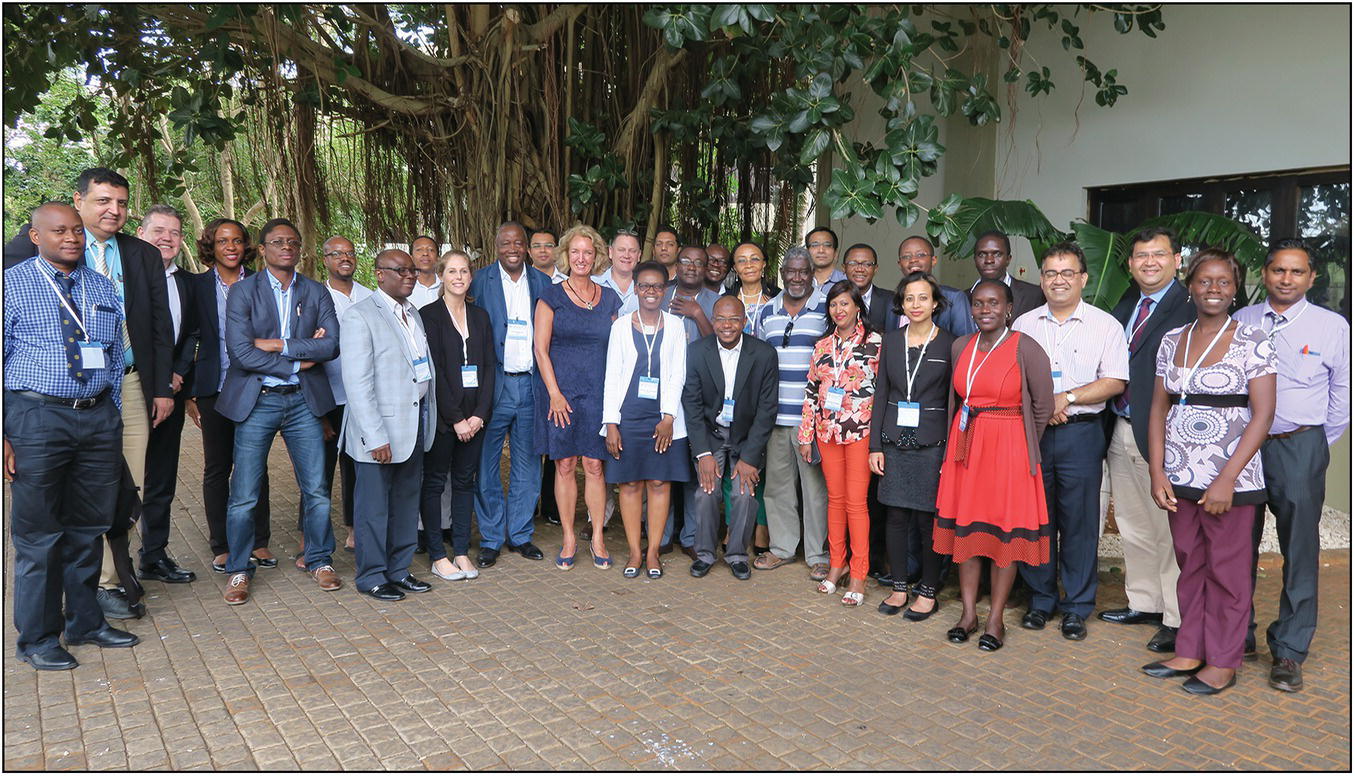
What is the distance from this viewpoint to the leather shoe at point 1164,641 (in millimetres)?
3902

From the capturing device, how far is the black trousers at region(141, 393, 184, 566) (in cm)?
471

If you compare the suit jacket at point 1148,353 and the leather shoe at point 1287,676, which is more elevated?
the suit jacket at point 1148,353

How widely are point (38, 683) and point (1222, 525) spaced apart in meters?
4.60

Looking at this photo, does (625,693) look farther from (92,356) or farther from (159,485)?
(159,485)

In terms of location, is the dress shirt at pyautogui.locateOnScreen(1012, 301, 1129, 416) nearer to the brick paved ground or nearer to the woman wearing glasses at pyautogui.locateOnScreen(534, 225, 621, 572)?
the brick paved ground

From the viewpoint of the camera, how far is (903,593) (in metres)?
4.43

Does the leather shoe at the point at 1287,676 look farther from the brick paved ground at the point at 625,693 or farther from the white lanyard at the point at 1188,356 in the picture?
the white lanyard at the point at 1188,356

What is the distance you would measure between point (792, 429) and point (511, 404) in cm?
160

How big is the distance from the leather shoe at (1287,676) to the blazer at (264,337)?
4.37 metres

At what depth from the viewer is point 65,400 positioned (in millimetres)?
3637

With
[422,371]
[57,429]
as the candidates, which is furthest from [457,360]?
[57,429]

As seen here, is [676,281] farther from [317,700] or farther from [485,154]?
[317,700]

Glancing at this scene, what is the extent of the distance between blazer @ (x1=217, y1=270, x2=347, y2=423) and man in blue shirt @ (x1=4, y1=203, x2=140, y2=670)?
629 mm

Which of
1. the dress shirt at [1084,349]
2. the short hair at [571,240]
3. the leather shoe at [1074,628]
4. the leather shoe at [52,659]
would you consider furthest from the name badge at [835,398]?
the leather shoe at [52,659]
